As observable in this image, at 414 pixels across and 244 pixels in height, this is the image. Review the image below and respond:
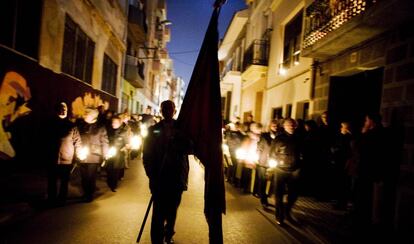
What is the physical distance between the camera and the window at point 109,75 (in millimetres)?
18677

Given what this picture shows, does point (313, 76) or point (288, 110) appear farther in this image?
point (288, 110)

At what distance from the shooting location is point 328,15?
32.3 ft

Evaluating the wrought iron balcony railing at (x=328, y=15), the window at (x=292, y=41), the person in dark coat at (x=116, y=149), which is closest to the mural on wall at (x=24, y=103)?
the person in dark coat at (x=116, y=149)

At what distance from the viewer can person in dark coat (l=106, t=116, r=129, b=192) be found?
27.9 ft

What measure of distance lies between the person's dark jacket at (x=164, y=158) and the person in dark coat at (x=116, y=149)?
445 centimetres

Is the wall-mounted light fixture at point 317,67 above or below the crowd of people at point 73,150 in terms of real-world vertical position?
above

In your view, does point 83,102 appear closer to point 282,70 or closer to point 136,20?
point 282,70

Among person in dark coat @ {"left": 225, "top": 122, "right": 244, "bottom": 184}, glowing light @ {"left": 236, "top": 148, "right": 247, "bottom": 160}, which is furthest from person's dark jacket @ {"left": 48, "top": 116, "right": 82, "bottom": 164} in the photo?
person in dark coat @ {"left": 225, "top": 122, "right": 244, "bottom": 184}

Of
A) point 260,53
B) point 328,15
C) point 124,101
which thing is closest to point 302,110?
point 328,15

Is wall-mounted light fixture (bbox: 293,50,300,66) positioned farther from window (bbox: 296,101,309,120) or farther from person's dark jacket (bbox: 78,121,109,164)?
person's dark jacket (bbox: 78,121,109,164)

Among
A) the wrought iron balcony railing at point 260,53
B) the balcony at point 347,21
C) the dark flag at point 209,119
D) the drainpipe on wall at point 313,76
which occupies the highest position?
the wrought iron balcony railing at point 260,53

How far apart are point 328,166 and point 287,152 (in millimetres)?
3057

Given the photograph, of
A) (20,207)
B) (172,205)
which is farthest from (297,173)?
(20,207)

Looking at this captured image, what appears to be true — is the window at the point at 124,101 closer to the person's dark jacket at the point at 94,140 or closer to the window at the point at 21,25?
the window at the point at 21,25
